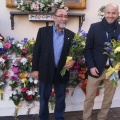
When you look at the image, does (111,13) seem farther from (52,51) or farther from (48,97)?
(48,97)

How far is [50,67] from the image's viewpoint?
10.0ft

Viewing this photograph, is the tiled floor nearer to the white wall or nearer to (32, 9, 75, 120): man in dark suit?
the white wall

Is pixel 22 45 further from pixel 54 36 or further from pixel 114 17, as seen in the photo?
pixel 114 17

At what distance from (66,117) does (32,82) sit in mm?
772

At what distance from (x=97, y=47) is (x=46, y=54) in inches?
25.7

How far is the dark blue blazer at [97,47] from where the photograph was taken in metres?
2.99

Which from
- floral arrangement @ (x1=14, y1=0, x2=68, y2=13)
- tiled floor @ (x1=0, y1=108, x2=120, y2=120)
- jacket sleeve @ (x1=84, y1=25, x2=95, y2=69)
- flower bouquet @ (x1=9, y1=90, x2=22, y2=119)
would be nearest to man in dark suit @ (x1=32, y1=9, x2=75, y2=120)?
jacket sleeve @ (x1=84, y1=25, x2=95, y2=69)

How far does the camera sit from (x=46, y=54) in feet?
9.93

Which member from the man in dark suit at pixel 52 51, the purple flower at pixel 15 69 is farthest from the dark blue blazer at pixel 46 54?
the purple flower at pixel 15 69

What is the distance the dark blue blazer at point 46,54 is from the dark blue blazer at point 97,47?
0.87 ft

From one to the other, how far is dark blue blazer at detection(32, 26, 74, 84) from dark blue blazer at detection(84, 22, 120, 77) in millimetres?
264

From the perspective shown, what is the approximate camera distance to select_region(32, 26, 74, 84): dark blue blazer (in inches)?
119

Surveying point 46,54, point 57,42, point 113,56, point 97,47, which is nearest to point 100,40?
point 97,47

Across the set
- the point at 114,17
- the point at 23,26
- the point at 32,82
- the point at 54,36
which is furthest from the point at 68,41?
the point at 23,26
